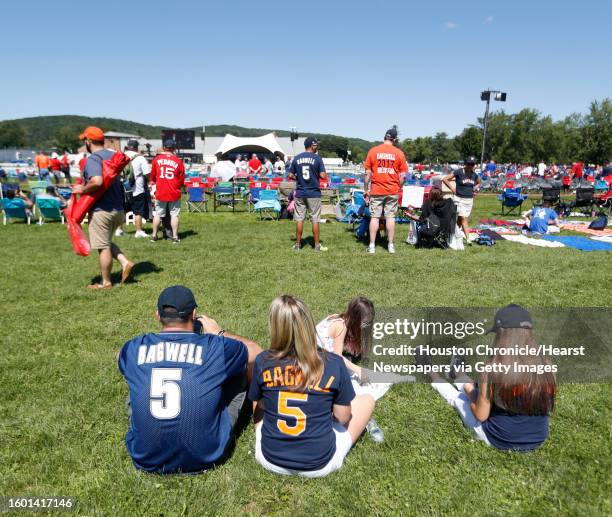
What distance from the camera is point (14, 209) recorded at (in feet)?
36.7

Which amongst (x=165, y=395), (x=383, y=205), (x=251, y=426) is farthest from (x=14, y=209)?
(x=165, y=395)

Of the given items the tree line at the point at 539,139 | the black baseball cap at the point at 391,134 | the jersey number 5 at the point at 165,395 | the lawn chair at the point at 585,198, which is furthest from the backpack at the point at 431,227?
the tree line at the point at 539,139

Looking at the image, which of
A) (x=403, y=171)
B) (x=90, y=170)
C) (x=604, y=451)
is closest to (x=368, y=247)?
(x=403, y=171)

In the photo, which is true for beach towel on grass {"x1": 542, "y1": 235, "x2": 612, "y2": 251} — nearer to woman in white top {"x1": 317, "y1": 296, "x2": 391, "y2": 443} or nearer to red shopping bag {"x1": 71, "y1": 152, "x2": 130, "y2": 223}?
woman in white top {"x1": 317, "y1": 296, "x2": 391, "y2": 443}

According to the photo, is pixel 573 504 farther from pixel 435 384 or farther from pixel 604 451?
pixel 435 384

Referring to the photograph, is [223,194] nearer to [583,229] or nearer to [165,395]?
[583,229]

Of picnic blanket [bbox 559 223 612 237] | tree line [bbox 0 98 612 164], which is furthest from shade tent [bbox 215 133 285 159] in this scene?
picnic blanket [bbox 559 223 612 237]

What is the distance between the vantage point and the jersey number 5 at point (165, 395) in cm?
236

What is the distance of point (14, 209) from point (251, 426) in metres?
11.0

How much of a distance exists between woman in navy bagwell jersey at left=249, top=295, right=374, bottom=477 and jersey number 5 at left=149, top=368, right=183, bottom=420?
1.41ft

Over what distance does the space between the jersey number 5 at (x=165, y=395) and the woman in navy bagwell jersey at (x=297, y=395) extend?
429mm

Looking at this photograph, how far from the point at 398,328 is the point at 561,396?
1.71 m

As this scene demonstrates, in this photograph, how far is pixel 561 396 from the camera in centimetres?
345

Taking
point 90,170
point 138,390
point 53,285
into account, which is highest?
point 90,170
